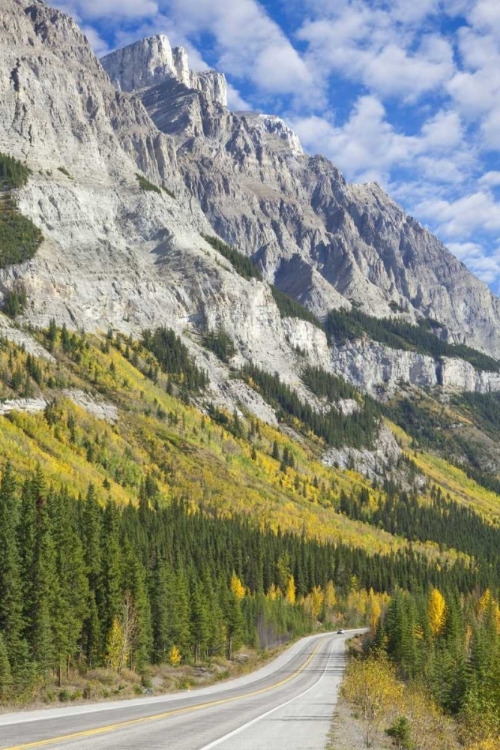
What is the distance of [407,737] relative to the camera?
95.5 ft

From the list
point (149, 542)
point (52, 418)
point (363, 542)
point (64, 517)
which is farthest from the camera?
point (363, 542)

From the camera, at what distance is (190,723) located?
2825 cm

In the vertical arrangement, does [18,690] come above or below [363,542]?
below

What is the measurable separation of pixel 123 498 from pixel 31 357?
5604 cm

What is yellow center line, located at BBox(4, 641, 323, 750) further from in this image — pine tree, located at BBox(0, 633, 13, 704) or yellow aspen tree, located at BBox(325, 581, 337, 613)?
yellow aspen tree, located at BBox(325, 581, 337, 613)

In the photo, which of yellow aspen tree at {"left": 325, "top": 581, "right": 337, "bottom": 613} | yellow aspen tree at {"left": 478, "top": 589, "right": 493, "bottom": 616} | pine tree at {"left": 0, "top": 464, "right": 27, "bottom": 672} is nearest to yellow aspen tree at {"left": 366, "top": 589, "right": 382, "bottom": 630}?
yellow aspen tree at {"left": 325, "top": 581, "right": 337, "bottom": 613}

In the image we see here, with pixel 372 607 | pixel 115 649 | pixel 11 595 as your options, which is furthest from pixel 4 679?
pixel 372 607

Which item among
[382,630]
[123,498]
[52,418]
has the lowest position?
[382,630]

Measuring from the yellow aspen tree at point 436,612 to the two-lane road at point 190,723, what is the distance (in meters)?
70.0

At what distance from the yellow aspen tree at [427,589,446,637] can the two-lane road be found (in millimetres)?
70048

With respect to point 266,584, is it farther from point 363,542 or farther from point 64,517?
point 64,517

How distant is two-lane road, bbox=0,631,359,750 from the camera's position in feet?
71.1

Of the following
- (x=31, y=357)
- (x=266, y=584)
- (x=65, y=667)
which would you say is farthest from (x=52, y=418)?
(x=65, y=667)

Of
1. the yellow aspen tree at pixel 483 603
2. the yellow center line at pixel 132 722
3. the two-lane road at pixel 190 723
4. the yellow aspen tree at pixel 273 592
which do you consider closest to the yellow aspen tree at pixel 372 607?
the yellow aspen tree at pixel 273 592
